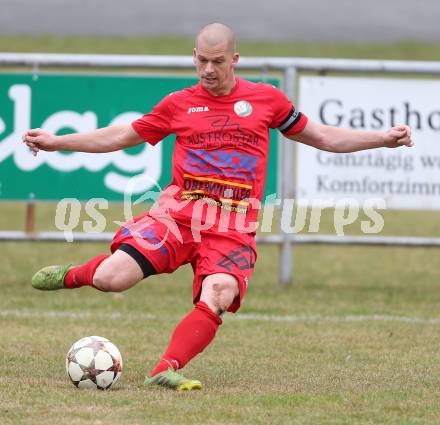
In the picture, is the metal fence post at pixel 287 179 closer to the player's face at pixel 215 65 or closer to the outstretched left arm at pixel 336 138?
the outstretched left arm at pixel 336 138

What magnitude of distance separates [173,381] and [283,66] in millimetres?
4868

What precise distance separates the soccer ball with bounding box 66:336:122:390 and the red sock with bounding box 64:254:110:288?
49 centimetres

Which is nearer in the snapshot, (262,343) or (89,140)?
(89,140)

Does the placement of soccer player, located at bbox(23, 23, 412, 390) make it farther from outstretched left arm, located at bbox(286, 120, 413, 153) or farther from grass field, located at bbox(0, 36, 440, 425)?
grass field, located at bbox(0, 36, 440, 425)

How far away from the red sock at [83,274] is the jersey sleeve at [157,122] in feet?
2.38

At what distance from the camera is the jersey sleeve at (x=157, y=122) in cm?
674

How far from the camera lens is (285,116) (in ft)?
22.3

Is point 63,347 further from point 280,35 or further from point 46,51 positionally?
point 280,35

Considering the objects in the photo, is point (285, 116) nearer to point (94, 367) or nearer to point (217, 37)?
point (217, 37)

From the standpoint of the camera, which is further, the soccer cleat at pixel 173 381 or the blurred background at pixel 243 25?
the blurred background at pixel 243 25

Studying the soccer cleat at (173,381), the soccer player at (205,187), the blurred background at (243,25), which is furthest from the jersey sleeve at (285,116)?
the blurred background at (243,25)

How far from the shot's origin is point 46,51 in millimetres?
28500

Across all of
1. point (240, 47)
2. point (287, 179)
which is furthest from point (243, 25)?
point (287, 179)

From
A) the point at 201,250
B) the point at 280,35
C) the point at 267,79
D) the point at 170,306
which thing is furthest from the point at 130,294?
the point at 280,35
